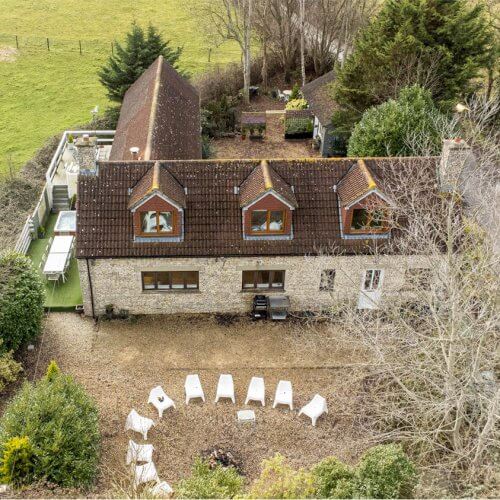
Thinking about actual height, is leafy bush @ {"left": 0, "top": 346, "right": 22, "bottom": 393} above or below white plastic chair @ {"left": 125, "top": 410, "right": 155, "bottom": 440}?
above

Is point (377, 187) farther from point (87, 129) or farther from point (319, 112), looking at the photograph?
point (87, 129)

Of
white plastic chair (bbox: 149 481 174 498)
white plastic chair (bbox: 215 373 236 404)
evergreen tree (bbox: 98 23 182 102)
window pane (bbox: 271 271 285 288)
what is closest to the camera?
white plastic chair (bbox: 149 481 174 498)

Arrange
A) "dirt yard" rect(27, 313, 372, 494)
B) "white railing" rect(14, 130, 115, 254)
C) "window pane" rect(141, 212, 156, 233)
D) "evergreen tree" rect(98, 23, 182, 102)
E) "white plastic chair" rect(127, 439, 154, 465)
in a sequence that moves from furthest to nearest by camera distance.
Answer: "evergreen tree" rect(98, 23, 182, 102)
"white railing" rect(14, 130, 115, 254)
"window pane" rect(141, 212, 156, 233)
"dirt yard" rect(27, 313, 372, 494)
"white plastic chair" rect(127, 439, 154, 465)

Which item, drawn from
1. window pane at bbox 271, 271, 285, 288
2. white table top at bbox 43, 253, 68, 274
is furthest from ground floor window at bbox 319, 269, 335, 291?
white table top at bbox 43, 253, 68, 274

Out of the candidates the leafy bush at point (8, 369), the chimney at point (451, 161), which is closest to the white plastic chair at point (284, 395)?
the leafy bush at point (8, 369)

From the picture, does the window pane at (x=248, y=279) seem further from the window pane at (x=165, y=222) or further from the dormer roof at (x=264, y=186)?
the window pane at (x=165, y=222)

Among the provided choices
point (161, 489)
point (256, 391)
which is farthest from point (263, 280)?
point (161, 489)

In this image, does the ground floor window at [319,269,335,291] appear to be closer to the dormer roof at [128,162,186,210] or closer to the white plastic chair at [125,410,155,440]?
the dormer roof at [128,162,186,210]

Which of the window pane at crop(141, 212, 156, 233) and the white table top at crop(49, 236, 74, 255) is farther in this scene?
the white table top at crop(49, 236, 74, 255)
